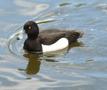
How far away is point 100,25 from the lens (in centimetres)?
1404

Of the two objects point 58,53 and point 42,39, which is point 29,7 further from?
point 58,53

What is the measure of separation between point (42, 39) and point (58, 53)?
1.89 feet

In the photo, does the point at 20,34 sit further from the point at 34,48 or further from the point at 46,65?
the point at 46,65

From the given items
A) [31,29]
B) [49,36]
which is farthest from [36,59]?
[31,29]

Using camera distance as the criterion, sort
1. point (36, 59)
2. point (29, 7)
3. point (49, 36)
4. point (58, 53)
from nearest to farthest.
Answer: point (36, 59)
point (58, 53)
point (49, 36)
point (29, 7)

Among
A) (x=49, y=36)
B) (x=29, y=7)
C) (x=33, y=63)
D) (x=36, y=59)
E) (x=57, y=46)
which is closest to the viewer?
(x=33, y=63)

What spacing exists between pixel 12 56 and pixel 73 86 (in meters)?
2.36

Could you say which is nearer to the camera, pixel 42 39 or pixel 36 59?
pixel 36 59

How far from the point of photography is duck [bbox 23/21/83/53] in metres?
13.4

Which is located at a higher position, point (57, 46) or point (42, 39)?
point (42, 39)

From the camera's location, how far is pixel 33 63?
12617mm

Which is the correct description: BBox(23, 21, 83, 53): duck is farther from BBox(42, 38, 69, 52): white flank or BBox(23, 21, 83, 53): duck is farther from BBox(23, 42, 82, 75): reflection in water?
BBox(23, 42, 82, 75): reflection in water

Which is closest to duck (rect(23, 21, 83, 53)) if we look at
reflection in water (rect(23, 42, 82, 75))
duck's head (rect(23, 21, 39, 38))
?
duck's head (rect(23, 21, 39, 38))

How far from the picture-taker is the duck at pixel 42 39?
13367 millimetres
